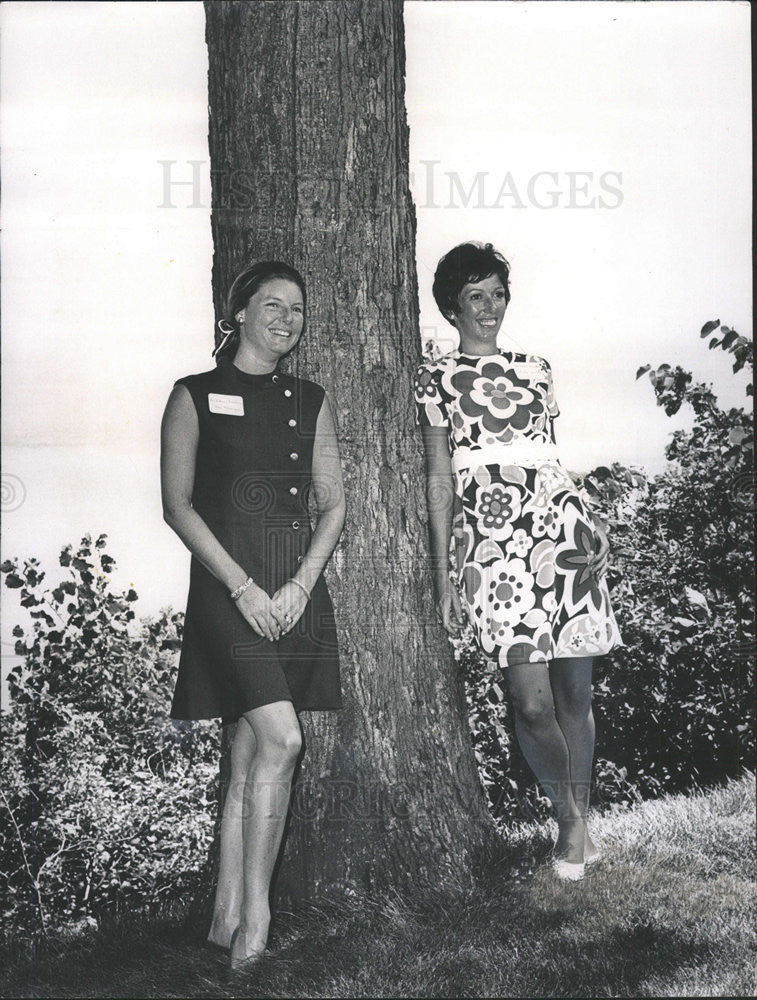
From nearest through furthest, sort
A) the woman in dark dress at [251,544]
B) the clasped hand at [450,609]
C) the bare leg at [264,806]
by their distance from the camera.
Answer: the bare leg at [264,806] → the woman in dark dress at [251,544] → the clasped hand at [450,609]

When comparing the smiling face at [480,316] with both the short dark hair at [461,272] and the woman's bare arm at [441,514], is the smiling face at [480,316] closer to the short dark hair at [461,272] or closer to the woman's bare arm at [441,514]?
the short dark hair at [461,272]

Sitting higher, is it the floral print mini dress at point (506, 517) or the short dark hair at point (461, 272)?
the short dark hair at point (461, 272)

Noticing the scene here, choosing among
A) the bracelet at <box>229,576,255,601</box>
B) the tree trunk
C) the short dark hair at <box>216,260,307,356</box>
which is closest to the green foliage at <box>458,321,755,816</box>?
the tree trunk

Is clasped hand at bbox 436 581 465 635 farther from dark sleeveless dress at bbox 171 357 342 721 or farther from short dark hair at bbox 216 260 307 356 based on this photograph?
short dark hair at bbox 216 260 307 356

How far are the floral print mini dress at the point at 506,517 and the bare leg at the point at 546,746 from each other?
7 cm

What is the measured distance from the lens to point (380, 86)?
4.33m

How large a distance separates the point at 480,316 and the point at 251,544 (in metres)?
1.26

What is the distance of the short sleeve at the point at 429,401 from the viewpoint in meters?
4.30

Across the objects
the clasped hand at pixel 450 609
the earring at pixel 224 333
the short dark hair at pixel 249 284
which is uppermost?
the short dark hair at pixel 249 284

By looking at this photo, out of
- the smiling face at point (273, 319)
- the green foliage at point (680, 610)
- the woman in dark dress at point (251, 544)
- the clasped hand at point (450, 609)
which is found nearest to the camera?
the woman in dark dress at point (251, 544)

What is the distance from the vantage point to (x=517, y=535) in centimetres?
430

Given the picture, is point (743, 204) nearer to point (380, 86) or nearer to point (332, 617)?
point (380, 86)

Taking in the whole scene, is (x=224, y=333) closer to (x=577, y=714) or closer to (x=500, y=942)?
(x=577, y=714)

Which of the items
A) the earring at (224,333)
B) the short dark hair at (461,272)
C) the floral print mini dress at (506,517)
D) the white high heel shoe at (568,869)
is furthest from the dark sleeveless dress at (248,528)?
the white high heel shoe at (568,869)
